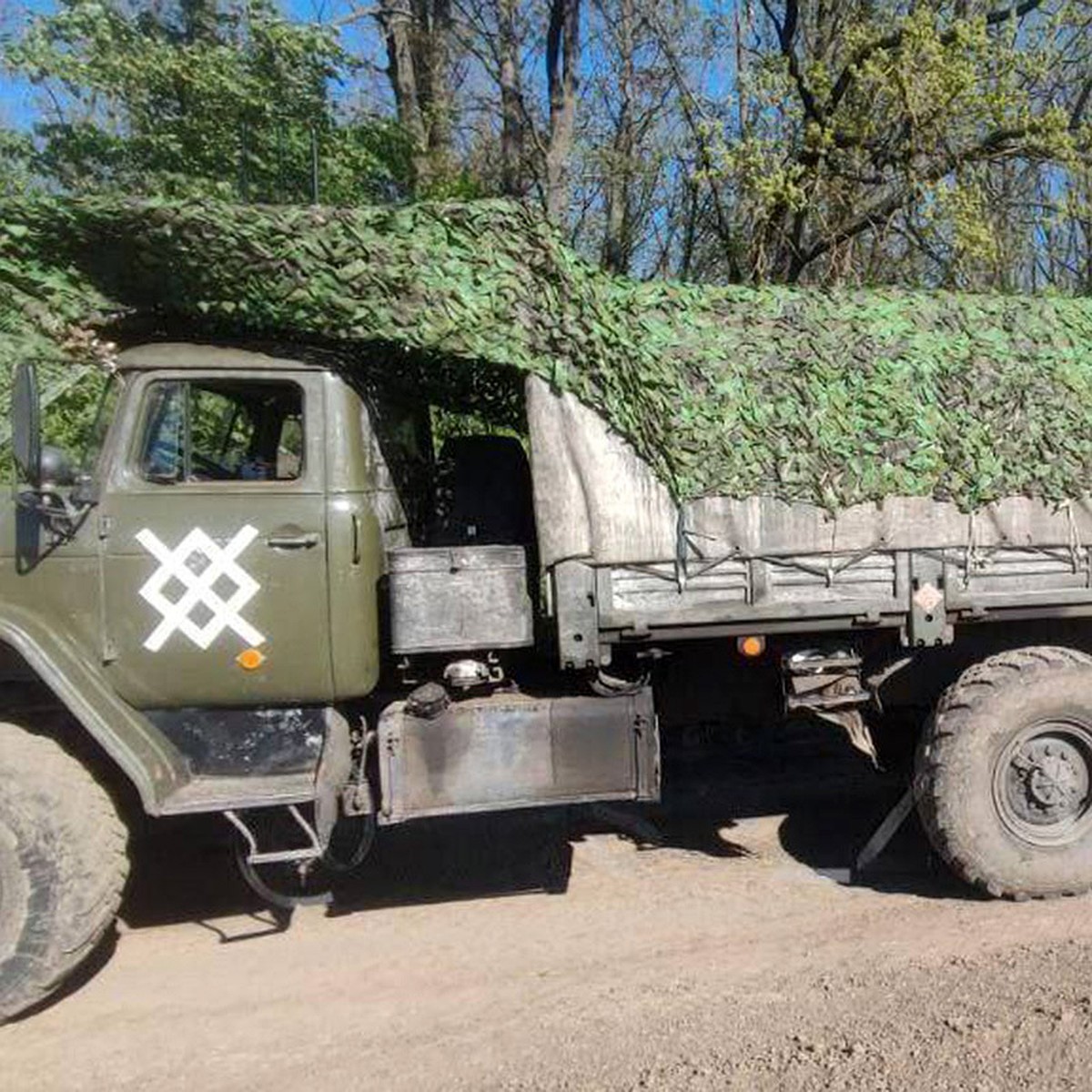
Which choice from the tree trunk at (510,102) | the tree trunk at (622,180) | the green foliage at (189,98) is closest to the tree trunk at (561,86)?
the tree trunk at (510,102)

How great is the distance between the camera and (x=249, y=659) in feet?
14.4

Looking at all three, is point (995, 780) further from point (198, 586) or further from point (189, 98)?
point (189, 98)

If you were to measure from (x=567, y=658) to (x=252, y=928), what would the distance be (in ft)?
5.91

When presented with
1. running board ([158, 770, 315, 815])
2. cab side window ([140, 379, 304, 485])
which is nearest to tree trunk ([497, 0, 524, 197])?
cab side window ([140, 379, 304, 485])

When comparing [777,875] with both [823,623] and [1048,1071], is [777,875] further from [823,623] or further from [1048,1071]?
[1048,1071]

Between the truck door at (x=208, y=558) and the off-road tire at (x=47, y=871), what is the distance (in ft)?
1.47

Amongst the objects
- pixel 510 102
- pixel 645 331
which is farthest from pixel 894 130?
pixel 645 331

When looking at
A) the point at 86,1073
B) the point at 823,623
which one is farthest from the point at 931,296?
the point at 86,1073

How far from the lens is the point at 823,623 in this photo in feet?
15.2

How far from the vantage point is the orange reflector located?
4395 mm

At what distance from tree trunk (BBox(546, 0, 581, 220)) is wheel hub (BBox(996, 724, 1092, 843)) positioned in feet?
33.5

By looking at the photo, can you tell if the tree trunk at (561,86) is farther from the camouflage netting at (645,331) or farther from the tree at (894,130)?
the camouflage netting at (645,331)

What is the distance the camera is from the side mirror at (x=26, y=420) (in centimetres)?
391

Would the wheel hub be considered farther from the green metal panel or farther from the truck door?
the truck door
